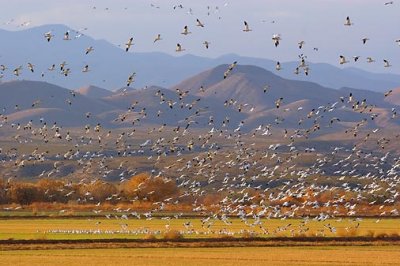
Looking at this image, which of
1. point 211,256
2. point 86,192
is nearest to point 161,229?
point 211,256

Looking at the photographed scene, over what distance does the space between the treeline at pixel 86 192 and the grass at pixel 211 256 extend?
171 ft

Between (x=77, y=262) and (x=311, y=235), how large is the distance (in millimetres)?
21774

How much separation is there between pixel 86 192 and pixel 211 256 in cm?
5920

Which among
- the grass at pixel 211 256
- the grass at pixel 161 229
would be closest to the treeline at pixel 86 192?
the grass at pixel 161 229

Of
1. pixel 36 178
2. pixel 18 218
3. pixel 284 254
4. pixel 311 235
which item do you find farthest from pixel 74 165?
pixel 284 254

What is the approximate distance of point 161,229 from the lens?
7094 cm

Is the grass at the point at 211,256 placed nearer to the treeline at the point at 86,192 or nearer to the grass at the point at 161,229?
the grass at the point at 161,229

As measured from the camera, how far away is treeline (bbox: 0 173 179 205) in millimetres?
107925

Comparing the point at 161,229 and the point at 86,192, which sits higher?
the point at 161,229

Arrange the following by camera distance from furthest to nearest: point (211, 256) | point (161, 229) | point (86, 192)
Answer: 1. point (86, 192)
2. point (161, 229)
3. point (211, 256)

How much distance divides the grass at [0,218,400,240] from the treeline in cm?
2553

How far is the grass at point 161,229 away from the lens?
64.1 m

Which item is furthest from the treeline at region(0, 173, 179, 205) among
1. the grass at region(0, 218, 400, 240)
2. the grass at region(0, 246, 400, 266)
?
the grass at region(0, 246, 400, 266)

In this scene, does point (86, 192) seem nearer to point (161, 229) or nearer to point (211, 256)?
point (161, 229)
